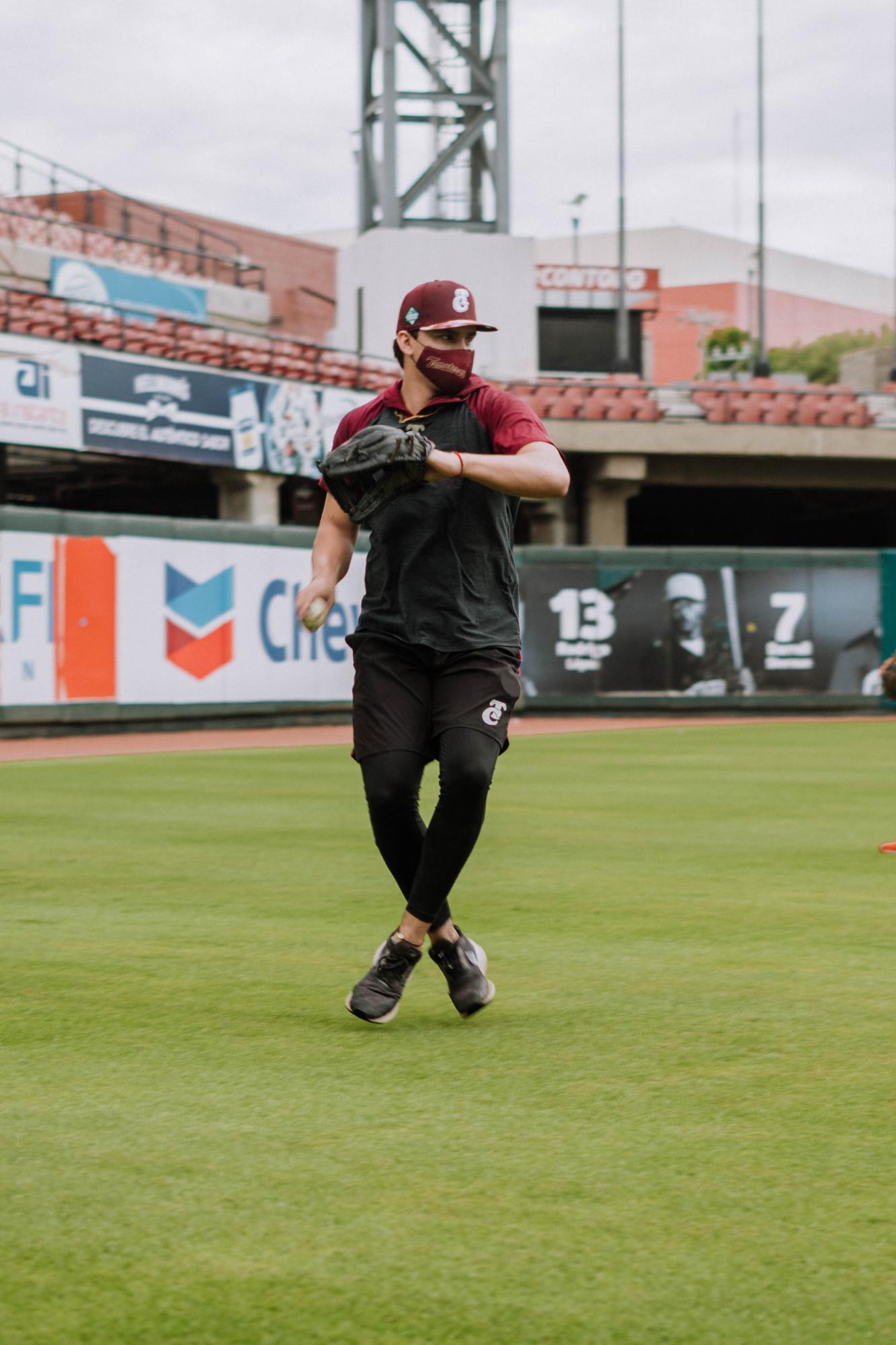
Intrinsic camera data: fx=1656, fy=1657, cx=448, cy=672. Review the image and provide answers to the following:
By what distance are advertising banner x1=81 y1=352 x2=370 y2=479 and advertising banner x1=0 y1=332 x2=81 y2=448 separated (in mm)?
230

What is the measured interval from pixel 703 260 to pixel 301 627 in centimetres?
9366

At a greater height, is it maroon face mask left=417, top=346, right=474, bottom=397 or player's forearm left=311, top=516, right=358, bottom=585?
maroon face mask left=417, top=346, right=474, bottom=397

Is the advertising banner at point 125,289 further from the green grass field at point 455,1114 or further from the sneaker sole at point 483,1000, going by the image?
the sneaker sole at point 483,1000

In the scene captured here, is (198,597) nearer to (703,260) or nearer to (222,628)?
(222,628)

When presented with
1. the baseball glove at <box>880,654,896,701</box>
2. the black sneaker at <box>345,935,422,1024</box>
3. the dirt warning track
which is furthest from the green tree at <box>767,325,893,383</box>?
the black sneaker at <box>345,935,422,1024</box>

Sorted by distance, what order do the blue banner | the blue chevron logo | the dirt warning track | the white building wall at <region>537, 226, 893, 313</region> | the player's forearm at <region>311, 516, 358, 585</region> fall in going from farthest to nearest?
the white building wall at <region>537, 226, 893, 313</region> < the blue banner < the blue chevron logo < the dirt warning track < the player's forearm at <region>311, 516, 358, 585</region>

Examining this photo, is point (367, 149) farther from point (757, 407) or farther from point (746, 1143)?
point (746, 1143)

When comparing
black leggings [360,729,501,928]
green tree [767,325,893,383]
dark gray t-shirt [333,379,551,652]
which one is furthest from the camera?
green tree [767,325,893,383]

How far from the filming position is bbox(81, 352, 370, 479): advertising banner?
24.3 meters

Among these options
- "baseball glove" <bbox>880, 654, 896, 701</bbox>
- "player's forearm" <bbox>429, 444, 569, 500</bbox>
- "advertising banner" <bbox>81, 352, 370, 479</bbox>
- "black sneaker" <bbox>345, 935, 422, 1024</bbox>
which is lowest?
"black sneaker" <bbox>345, 935, 422, 1024</bbox>

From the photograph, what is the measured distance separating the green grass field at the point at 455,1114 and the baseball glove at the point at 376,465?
1.46 m

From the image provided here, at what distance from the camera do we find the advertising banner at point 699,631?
28391 millimetres

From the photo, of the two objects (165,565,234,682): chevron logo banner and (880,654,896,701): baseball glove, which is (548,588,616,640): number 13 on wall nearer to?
(165,565,234,682): chevron logo banner

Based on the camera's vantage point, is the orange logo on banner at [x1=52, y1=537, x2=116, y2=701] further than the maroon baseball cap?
Yes
